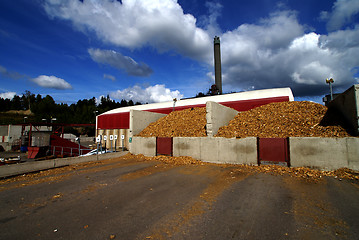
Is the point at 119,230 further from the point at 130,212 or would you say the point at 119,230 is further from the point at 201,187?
the point at 201,187

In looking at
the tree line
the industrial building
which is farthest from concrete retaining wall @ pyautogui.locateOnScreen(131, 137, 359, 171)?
the tree line

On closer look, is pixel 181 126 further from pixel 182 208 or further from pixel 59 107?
pixel 59 107

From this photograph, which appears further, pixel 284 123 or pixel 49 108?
pixel 49 108

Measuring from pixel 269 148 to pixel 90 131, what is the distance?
7677cm

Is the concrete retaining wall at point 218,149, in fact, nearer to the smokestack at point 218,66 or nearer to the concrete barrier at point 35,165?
the concrete barrier at point 35,165

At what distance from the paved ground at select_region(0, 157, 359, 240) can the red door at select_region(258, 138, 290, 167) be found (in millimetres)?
1944

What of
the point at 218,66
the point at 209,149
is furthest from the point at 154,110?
the point at 209,149

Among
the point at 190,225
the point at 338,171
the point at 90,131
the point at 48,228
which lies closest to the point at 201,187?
the point at 190,225

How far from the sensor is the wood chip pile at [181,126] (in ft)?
47.5

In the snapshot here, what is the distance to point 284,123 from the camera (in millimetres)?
11734

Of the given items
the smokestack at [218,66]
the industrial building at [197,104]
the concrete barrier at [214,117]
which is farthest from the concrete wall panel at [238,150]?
the smokestack at [218,66]

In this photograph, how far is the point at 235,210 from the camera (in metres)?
4.80

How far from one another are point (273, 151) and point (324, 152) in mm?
2253

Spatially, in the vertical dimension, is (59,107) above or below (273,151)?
above
